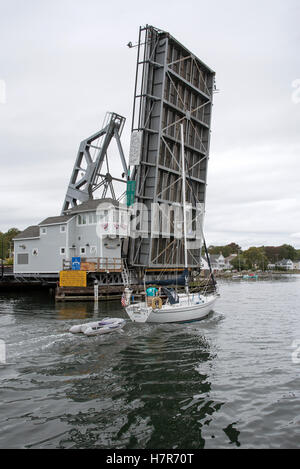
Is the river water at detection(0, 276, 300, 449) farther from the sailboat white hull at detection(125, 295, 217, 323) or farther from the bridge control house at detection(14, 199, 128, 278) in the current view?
the bridge control house at detection(14, 199, 128, 278)

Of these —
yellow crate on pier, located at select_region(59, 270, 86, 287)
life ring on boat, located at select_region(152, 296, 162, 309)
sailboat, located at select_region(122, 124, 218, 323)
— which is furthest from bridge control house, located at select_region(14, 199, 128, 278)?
life ring on boat, located at select_region(152, 296, 162, 309)

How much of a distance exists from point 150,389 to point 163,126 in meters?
26.5

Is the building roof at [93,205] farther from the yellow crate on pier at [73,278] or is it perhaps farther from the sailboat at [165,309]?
the sailboat at [165,309]

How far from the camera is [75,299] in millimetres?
30359

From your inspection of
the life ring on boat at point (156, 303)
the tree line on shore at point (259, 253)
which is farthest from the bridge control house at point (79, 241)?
the tree line on shore at point (259, 253)

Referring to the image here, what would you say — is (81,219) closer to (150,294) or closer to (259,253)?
(150,294)

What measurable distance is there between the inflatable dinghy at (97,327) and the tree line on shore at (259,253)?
4836 inches

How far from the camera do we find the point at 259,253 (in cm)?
13838

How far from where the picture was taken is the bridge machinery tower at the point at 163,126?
1247 inches

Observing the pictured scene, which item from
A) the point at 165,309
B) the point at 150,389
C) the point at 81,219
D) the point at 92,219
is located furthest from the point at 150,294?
the point at 81,219

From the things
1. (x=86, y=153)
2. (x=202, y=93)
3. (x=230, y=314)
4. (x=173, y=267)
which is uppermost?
(x=202, y=93)
